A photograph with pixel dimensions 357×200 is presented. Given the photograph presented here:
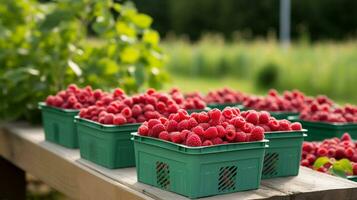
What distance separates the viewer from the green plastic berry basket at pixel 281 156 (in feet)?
8.16

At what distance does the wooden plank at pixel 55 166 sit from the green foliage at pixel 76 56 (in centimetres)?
27

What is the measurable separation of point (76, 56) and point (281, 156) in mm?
2099

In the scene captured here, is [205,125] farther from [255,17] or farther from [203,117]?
[255,17]

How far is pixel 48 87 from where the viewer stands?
420cm

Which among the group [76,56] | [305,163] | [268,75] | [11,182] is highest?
[76,56]

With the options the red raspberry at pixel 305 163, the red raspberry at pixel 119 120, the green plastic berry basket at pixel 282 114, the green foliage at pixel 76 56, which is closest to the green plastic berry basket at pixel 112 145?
the red raspberry at pixel 119 120

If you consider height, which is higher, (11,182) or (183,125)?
(183,125)

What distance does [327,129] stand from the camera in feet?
10.8

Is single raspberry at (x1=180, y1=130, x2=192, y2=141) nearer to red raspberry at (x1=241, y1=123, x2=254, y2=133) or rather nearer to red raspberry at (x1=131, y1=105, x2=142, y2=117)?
red raspberry at (x1=241, y1=123, x2=254, y2=133)

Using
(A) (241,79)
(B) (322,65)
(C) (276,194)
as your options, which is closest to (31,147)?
(C) (276,194)

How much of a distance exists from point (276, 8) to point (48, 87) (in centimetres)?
2302

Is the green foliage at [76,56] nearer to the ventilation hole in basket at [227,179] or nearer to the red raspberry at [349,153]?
the red raspberry at [349,153]

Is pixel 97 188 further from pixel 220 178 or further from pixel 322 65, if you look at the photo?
pixel 322 65

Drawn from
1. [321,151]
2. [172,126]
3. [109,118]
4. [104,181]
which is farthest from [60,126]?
[321,151]
